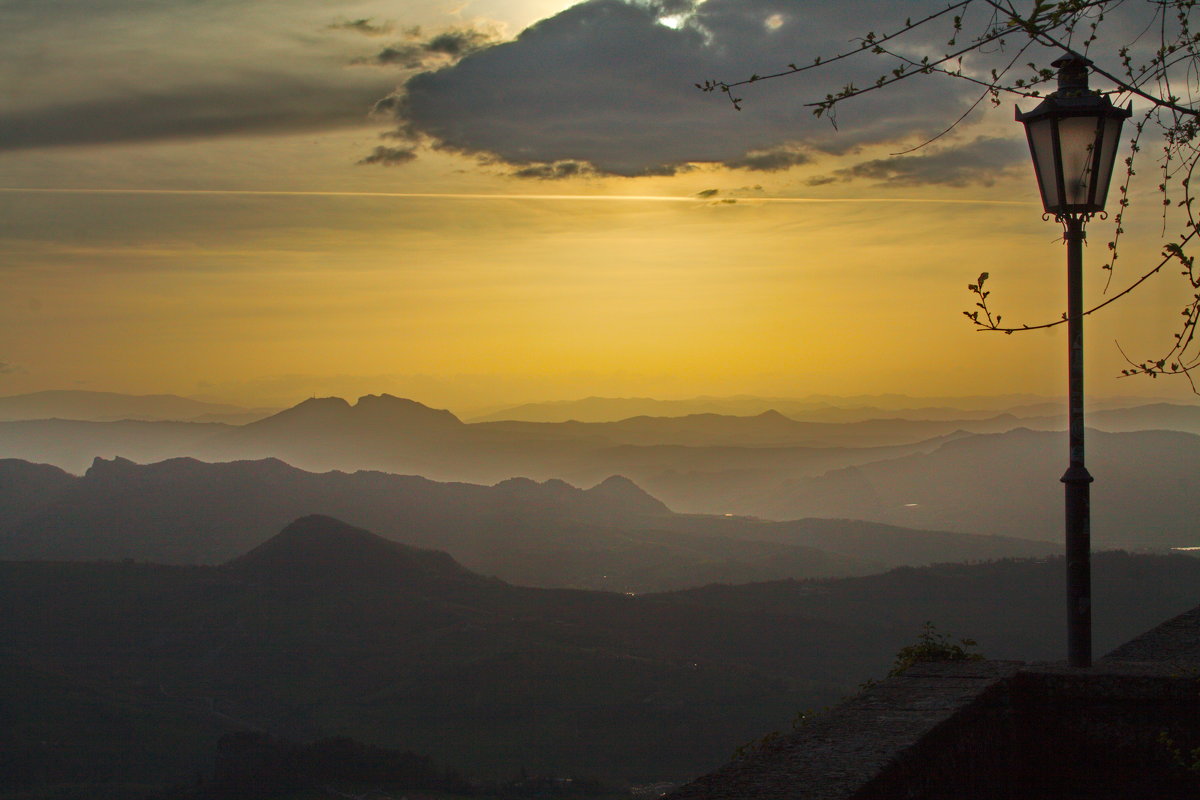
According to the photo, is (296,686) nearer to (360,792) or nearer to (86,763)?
(86,763)

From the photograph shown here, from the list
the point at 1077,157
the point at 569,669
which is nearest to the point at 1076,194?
the point at 1077,157

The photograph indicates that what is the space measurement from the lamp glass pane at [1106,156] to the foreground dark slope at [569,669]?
441ft

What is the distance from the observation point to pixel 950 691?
6.43 meters

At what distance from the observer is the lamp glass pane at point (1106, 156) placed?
25.6 ft

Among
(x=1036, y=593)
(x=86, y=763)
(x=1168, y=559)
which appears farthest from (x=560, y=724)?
(x=1168, y=559)

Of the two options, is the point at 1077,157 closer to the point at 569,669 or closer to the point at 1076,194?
the point at 1076,194

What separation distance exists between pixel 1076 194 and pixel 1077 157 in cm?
27

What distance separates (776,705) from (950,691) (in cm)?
14674

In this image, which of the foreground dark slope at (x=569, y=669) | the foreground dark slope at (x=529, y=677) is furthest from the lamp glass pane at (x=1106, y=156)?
the foreground dark slope at (x=529, y=677)

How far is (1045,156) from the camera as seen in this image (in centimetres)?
810

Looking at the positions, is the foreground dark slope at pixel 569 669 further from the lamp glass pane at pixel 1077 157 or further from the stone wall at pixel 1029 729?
the stone wall at pixel 1029 729

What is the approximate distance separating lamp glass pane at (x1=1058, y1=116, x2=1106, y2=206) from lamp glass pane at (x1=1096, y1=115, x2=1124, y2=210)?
66 millimetres

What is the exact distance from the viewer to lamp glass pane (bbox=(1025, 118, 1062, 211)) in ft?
26.2

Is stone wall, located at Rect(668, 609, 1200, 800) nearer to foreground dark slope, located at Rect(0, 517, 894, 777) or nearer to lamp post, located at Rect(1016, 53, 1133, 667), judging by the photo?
lamp post, located at Rect(1016, 53, 1133, 667)
